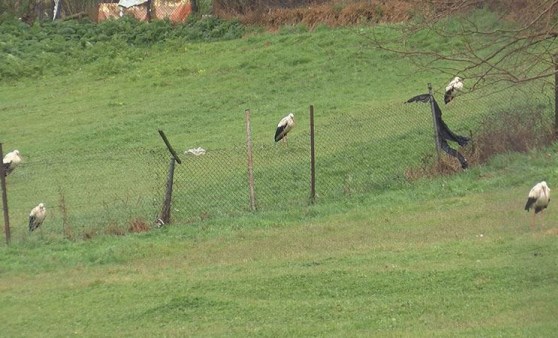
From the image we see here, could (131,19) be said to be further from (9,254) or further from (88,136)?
(9,254)

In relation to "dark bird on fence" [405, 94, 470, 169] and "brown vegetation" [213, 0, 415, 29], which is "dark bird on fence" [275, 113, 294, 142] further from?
"brown vegetation" [213, 0, 415, 29]

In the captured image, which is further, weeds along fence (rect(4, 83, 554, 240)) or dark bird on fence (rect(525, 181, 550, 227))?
weeds along fence (rect(4, 83, 554, 240))

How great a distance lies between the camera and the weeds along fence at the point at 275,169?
1759cm

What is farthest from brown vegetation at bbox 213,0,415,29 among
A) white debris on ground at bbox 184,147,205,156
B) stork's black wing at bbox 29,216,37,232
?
stork's black wing at bbox 29,216,37,232

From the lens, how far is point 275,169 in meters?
20.2

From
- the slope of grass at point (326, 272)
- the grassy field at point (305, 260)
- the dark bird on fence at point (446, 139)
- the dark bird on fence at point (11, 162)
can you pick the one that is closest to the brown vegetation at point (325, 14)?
the grassy field at point (305, 260)

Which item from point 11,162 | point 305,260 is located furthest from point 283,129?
point 305,260

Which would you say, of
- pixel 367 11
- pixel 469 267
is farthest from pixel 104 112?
pixel 469 267

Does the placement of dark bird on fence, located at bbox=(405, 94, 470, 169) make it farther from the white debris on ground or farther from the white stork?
the white debris on ground

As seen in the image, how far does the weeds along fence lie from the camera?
17594 mm

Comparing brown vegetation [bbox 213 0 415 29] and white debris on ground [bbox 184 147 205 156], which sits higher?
brown vegetation [bbox 213 0 415 29]

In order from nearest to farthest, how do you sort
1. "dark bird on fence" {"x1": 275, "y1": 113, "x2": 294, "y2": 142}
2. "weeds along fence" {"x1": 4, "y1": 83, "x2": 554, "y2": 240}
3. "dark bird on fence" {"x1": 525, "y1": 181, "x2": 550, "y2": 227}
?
"dark bird on fence" {"x1": 525, "y1": 181, "x2": 550, "y2": 227}
"weeds along fence" {"x1": 4, "y1": 83, "x2": 554, "y2": 240}
"dark bird on fence" {"x1": 275, "y1": 113, "x2": 294, "y2": 142}

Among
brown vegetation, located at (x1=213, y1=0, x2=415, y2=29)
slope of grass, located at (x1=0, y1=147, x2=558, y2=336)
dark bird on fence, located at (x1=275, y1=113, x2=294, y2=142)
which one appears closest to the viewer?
slope of grass, located at (x1=0, y1=147, x2=558, y2=336)

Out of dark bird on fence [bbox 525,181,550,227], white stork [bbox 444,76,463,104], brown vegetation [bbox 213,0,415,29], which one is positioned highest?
brown vegetation [bbox 213,0,415,29]
